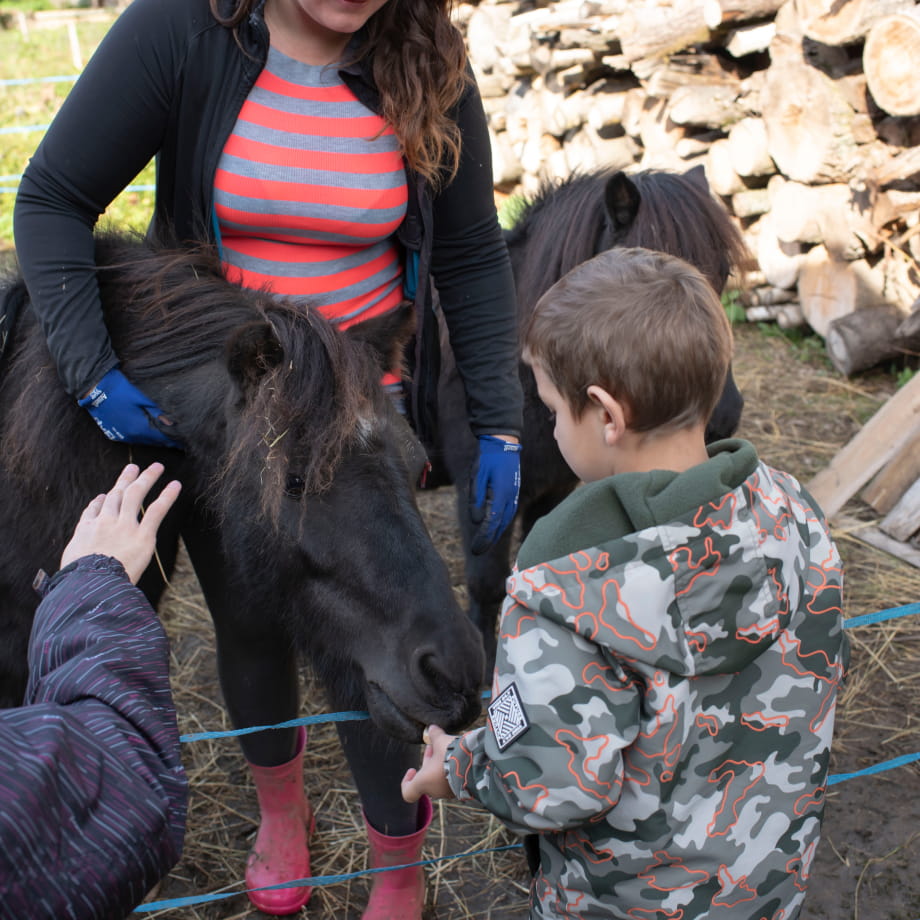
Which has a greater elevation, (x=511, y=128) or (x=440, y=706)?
(x=440, y=706)

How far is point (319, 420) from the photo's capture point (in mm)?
1816

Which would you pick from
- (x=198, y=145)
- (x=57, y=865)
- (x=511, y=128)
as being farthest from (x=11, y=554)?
(x=511, y=128)

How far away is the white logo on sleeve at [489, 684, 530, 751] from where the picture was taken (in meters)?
1.33

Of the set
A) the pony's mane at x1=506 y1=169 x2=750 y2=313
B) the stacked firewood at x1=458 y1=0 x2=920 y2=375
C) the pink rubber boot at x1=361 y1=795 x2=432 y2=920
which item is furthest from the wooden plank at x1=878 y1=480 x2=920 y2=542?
the pink rubber boot at x1=361 y1=795 x2=432 y2=920

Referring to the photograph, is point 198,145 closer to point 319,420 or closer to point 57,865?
point 319,420

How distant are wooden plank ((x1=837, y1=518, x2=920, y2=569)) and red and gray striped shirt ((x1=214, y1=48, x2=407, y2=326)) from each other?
3.35 meters

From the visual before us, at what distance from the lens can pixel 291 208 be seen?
2.03 meters

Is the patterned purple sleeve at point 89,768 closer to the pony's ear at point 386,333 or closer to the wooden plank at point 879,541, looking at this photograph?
the pony's ear at point 386,333

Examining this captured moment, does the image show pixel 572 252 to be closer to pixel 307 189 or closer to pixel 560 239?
pixel 560 239

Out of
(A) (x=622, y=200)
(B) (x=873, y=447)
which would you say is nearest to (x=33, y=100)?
(A) (x=622, y=200)

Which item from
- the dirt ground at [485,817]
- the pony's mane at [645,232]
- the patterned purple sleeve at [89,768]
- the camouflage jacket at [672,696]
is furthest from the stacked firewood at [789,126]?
the patterned purple sleeve at [89,768]

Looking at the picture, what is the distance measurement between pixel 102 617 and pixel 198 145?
3.79 feet

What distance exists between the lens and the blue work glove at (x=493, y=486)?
2.49m

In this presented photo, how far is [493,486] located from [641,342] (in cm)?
117
